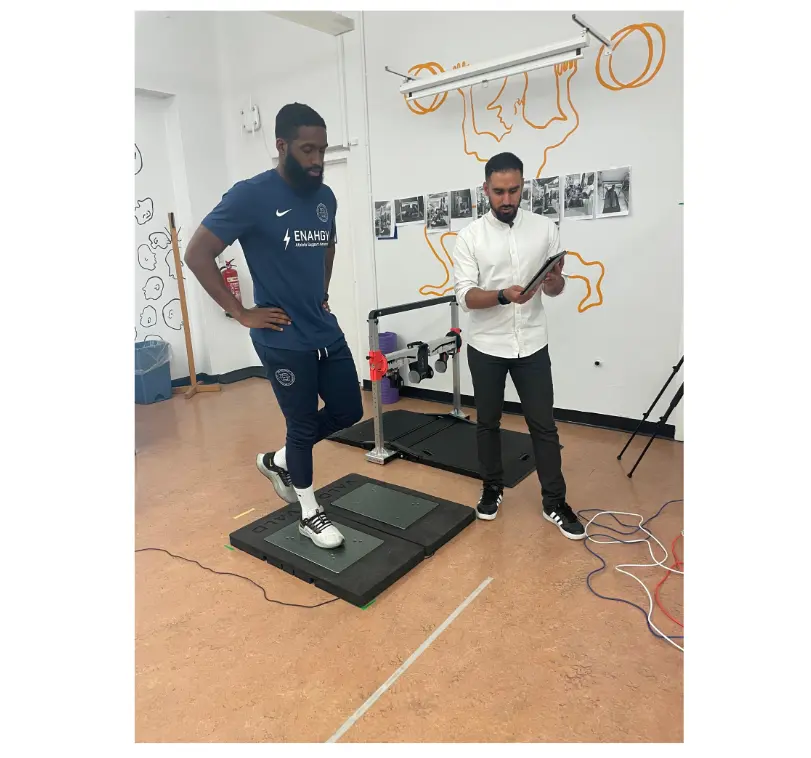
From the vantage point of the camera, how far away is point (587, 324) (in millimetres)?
3697

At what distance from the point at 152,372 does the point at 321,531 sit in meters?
3.35

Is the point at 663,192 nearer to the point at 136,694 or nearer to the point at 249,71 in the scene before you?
the point at 136,694

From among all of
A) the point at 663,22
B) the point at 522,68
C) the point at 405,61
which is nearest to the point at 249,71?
the point at 405,61

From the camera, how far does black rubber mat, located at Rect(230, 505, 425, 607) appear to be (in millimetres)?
2051

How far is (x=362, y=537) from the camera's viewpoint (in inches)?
93.4

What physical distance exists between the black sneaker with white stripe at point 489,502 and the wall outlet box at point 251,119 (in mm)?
4096

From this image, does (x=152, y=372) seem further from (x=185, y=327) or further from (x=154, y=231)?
A: (x=154, y=231)

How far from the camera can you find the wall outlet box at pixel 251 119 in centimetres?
509

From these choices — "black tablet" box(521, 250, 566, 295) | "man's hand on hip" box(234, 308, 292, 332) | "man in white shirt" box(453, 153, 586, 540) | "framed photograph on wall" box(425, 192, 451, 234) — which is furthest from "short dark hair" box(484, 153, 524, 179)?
"framed photograph on wall" box(425, 192, 451, 234)

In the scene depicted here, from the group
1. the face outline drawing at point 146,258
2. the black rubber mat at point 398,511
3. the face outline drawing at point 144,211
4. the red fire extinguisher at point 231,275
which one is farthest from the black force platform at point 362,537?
the face outline drawing at point 144,211

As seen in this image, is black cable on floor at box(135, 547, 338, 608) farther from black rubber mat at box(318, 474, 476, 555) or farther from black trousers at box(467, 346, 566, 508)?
black trousers at box(467, 346, 566, 508)

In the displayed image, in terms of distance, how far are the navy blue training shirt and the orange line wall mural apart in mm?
2038
